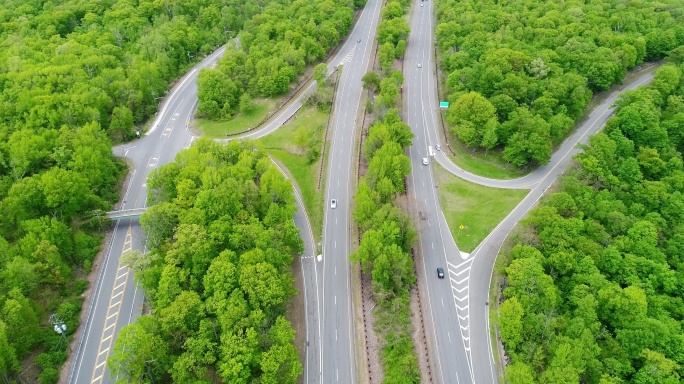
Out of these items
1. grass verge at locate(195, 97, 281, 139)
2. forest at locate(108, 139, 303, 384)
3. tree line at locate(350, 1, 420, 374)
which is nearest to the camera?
forest at locate(108, 139, 303, 384)

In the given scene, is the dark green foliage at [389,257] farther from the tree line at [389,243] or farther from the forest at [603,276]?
the forest at [603,276]

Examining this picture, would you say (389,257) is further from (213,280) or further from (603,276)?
(603,276)

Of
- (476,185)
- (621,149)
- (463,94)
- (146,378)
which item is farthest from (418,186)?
(146,378)

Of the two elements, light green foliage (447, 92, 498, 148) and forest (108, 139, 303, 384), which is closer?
forest (108, 139, 303, 384)

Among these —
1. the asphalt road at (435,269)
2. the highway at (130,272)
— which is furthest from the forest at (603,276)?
the highway at (130,272)

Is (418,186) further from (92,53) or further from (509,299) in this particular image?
(92,53)

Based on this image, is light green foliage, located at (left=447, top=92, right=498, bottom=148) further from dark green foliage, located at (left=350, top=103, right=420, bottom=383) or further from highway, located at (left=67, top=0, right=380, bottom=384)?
highway, located at (left=67, top=0, right=380, bottom=384)

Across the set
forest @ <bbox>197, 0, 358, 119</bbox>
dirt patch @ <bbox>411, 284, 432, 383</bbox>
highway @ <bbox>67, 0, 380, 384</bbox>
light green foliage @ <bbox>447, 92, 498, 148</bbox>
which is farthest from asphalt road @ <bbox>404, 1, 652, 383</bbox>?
forest @ <bbox>197, 0, 358, 119</bbox>
